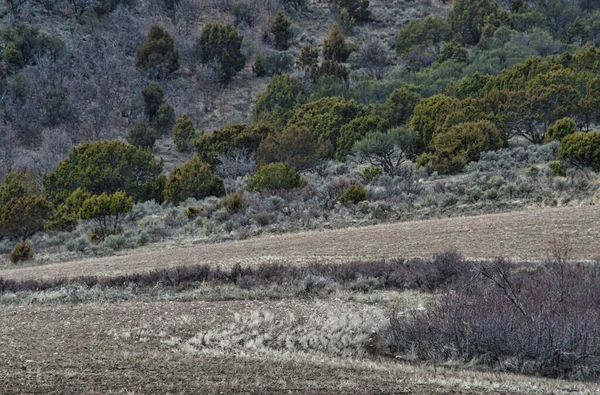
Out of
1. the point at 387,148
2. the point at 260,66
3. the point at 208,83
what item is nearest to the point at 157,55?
the point at 208,83

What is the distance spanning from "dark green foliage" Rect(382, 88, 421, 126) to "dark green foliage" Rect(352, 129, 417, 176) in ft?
22.7

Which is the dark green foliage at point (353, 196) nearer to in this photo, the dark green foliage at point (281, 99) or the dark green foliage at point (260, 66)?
the dark green foliage at point (281, 99)

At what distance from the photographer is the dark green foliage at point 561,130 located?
33.0 metres

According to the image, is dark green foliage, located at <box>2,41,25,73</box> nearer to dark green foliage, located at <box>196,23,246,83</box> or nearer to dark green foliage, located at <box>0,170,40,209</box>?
dark green foliage, located at <box>196,23,246,83</box>

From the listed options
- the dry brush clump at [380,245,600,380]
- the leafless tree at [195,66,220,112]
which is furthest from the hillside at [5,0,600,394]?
the leafless tree at [195,66,220,112]

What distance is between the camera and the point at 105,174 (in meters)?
36.0

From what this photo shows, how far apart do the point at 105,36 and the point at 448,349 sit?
199 feet

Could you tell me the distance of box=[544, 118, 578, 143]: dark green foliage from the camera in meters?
33.0

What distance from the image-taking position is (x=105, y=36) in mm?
63625

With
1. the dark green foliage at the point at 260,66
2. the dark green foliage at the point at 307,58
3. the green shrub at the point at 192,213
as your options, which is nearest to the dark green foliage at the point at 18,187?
the green shrub at the point at 192,213

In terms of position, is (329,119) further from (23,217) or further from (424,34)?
(424,34)

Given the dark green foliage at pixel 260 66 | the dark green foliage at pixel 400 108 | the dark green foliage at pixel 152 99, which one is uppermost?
the dark green foliage at pixel 260 66

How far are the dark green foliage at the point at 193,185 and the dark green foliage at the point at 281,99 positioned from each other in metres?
15.0

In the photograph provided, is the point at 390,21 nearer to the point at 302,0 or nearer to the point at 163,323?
the point at 302,0
